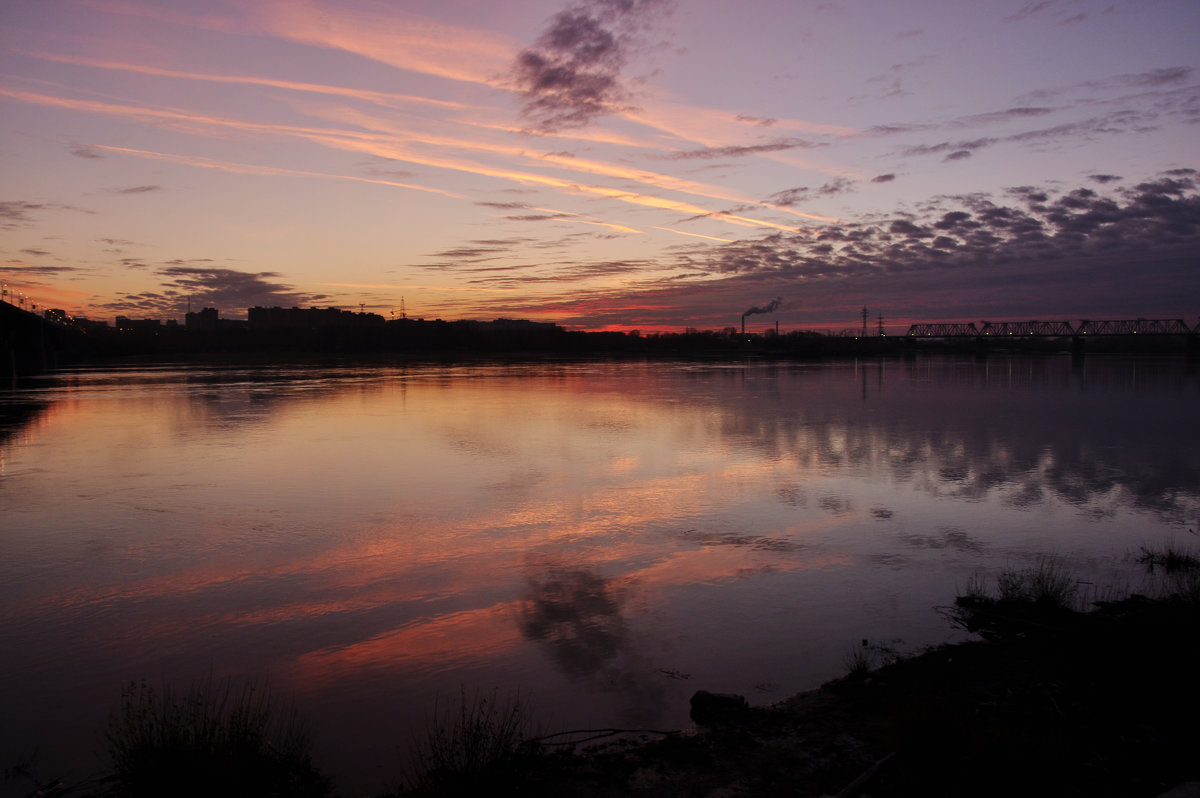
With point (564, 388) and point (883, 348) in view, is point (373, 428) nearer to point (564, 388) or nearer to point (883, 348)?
point (564, 388)

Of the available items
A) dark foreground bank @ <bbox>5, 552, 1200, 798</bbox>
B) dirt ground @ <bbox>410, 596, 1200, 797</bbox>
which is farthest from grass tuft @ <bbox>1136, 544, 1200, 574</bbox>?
dark foreground bank @ <bbox>5, 552, 1200, 798</bbox>

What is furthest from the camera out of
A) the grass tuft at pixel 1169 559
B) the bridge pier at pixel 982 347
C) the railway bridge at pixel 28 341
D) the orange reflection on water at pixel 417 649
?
the bridge pier at pixel 982 347

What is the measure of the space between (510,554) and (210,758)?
530 centimetres

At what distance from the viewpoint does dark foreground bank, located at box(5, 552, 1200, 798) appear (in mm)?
4238

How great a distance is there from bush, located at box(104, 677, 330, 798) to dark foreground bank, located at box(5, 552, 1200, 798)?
Answer: 1cm

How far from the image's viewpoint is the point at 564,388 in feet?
134

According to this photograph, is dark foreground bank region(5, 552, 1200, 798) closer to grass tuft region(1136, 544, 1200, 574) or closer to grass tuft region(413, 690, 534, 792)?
grass tuft region(413, 690, 534, 792)

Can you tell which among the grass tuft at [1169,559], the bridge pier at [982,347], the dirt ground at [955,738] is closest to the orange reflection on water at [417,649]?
the dirt ground at [955,738]

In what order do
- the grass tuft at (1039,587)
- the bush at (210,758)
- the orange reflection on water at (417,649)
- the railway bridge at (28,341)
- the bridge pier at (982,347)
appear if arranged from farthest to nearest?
the bridge pier at (982,347) → the railway bridge at (28,341) → the grass tuft at (1039,587) → the orange reflection on water at (417,649) → the bush at (210,758)

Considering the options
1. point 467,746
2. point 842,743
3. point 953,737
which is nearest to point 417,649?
point 467,746

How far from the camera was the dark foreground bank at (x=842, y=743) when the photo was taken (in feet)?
13.9

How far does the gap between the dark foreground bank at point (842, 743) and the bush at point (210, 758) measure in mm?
10

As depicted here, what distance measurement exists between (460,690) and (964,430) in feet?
64.8

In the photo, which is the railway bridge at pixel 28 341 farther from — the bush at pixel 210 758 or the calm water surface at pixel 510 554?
the bush at pixel 210 758
